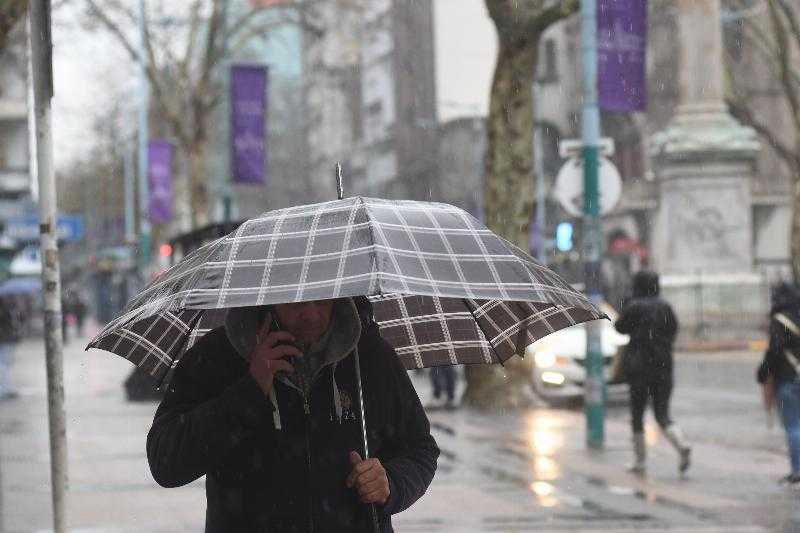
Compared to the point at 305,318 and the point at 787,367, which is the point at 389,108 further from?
the point at 305,318

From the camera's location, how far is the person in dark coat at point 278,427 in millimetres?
4266

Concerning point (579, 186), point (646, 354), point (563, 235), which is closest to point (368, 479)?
point (646, 354)

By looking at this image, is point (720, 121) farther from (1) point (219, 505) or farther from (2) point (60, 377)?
(1) point (219, 505)

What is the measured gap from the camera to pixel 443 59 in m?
85.9

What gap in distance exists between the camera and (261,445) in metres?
4.34

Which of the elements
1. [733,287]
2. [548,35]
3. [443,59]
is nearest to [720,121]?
[733,287]

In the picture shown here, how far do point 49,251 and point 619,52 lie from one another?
416 inches

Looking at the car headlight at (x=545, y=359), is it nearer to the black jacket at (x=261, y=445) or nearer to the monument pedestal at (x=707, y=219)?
the monument pedestal at (x=707, y=219)

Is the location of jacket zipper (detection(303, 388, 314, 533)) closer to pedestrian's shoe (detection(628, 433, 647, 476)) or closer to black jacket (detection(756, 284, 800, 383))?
black jacket (detection(756, 284, 800, 383))

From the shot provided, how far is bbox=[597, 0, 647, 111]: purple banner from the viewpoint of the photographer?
1773 centimetres

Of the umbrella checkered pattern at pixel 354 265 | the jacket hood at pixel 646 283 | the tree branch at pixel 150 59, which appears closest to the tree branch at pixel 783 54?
the tree branch at pixel 150 59

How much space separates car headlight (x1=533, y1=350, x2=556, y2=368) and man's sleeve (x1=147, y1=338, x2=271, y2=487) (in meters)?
18.8

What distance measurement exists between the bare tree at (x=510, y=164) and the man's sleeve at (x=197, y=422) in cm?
1754

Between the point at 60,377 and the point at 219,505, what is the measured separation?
152 inches
